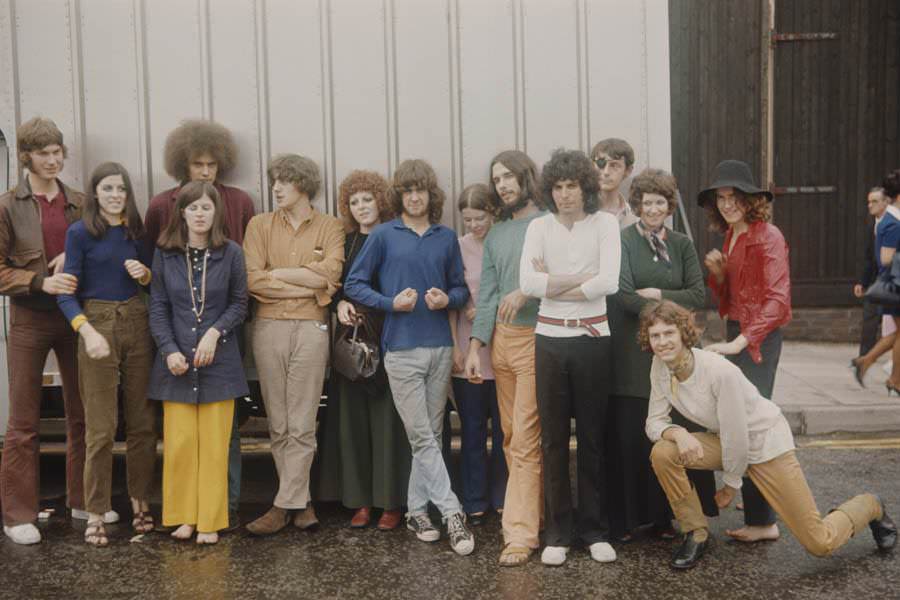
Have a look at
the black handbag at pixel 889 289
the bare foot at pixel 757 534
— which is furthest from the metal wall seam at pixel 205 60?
the black handbag at pixel 889 289

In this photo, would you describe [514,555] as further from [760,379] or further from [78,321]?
[78,321]

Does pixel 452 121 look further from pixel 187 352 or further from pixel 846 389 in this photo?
pixel 846 389

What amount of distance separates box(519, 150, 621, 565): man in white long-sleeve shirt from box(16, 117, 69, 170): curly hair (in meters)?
2.52

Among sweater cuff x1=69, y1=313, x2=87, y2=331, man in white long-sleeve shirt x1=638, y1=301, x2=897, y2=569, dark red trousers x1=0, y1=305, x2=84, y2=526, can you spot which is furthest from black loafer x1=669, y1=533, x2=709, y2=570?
dark red trousers x1=0, y1=305, x2=84, y2=526

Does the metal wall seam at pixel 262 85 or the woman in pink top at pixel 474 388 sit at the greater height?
the metal wall seam at pixel 262 85

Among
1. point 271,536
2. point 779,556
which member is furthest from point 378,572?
point 779,556

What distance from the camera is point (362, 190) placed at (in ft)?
16.8

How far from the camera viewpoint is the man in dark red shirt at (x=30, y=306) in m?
4.95

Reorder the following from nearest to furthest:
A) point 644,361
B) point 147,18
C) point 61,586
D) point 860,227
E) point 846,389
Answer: point 61,586, point 644,361, point 147,18, point 846,389, point 860,227

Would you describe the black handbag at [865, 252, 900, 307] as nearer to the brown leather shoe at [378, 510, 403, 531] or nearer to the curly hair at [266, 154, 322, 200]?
the brown leather shoe at [378, 510, 403, 531]

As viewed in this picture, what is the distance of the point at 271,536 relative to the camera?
5016mm

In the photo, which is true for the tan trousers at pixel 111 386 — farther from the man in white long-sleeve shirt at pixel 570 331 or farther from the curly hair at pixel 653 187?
the curly hair at pixel 653 187

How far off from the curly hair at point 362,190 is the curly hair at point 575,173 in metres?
0.99

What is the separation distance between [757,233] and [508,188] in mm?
1317
